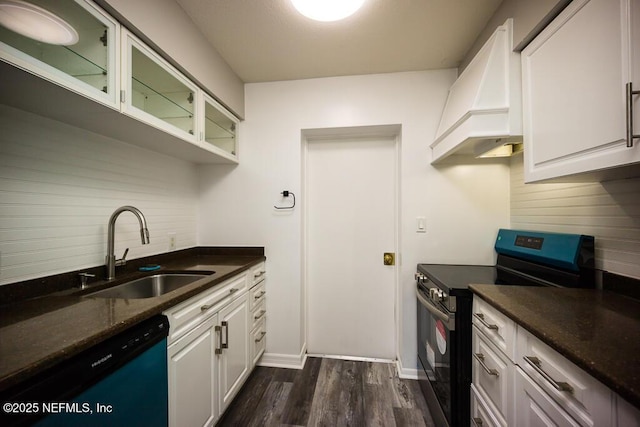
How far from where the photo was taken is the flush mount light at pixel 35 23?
29.4 inches

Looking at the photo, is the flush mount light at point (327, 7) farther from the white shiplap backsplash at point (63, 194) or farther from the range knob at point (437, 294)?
the range knob at point (437, 294)

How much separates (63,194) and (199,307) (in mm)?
910

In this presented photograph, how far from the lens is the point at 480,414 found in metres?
1.09

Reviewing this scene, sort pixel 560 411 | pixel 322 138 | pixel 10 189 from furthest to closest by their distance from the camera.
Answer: pixel 322 138
pixel 10 189
pixel 560 411

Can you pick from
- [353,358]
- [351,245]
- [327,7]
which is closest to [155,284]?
[351,245]

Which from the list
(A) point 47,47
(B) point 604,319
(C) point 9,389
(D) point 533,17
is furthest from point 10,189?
(D) point 533,17

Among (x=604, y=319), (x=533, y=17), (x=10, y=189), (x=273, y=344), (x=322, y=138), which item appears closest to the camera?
(x=604, y=319)

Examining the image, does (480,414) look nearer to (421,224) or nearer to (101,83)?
(421,224)

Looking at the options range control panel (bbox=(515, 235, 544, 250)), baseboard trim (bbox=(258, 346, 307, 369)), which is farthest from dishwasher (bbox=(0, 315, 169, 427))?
range control panel (bbox=(515, 235, 544, 250))

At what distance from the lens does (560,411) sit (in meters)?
0.69

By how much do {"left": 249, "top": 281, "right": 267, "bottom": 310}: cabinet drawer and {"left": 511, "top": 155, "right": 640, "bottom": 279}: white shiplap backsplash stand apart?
2068 mm

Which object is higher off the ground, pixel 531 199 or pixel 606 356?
pixel 531 199

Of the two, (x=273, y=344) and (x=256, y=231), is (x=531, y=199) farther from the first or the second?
(x=273, y=344)

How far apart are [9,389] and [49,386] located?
0.26 ft
